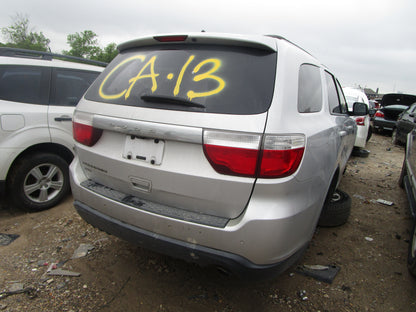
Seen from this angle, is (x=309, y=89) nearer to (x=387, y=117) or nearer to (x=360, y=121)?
(x=360, y=121)

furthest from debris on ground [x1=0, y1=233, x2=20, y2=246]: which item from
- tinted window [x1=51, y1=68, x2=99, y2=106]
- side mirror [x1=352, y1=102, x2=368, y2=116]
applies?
side mirror [x1=352, y1=102, x2=368, y2=116]

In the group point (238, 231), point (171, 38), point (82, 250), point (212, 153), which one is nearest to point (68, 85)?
point (82, 250)

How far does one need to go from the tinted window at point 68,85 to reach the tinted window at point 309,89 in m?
2.87

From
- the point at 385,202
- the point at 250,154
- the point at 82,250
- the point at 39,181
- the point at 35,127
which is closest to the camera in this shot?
the point at 250,154

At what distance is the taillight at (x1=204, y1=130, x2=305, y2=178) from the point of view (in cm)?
149

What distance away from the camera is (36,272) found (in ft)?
7.68

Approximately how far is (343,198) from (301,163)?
87.3 inches

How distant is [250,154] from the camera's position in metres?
1.49

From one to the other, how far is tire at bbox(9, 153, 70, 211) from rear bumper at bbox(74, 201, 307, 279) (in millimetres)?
1853

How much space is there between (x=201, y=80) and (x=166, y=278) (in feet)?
5.29

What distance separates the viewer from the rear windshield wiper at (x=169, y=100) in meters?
1.64

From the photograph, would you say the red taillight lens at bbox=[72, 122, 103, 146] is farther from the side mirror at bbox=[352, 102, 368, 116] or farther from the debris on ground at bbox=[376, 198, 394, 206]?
the debris on ground at bbox=[376, 198, 394, 206]

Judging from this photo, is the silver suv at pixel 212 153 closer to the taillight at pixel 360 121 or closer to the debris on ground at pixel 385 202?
the debris on ground at pixel 385 202

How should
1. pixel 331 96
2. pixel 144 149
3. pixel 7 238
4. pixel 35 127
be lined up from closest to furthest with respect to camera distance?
pixel 144 149
pixel 7 238
pixel 331 96
pixel 35 127
